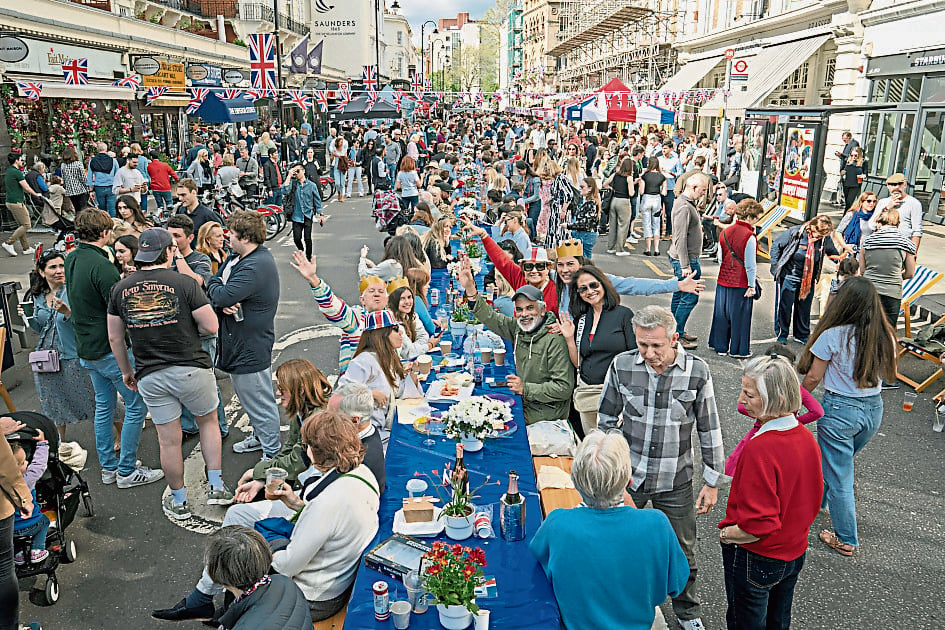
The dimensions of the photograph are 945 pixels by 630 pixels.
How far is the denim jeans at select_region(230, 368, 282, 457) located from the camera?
5.61 m

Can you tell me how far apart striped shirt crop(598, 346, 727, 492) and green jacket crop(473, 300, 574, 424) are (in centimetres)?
112

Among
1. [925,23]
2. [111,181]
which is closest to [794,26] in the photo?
[925,23]

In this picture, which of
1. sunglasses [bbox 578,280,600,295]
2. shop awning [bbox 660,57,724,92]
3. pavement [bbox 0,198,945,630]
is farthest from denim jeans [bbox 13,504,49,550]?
shop awning [bbox 660,57,724,92]

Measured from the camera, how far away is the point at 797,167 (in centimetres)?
1363

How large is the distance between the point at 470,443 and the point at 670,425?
1.28m

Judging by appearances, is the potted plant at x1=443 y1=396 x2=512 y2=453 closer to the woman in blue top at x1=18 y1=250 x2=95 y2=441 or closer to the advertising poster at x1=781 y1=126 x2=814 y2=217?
the woman in blue top at x1=18 y1=250 x2=95 y2=441

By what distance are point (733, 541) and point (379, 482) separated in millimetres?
1898

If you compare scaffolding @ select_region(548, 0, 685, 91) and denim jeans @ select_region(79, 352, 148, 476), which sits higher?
scaffolding @ select_region(548, 0, 685, 91)

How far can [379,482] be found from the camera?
4.00m

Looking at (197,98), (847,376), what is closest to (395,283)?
(847,376)

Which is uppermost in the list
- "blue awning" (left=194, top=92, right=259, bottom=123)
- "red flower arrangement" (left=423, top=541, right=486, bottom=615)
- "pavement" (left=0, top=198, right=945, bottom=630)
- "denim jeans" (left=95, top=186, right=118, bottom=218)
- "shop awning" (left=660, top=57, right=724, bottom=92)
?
"shop awning" (left=660, top=57, right=724, bottom=92)

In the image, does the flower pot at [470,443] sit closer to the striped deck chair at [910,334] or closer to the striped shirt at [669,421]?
the striped shirt at [669,421]

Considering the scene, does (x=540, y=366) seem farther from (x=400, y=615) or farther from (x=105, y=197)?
(x=105, y=197)

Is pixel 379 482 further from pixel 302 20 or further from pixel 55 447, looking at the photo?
pixel 302 20
